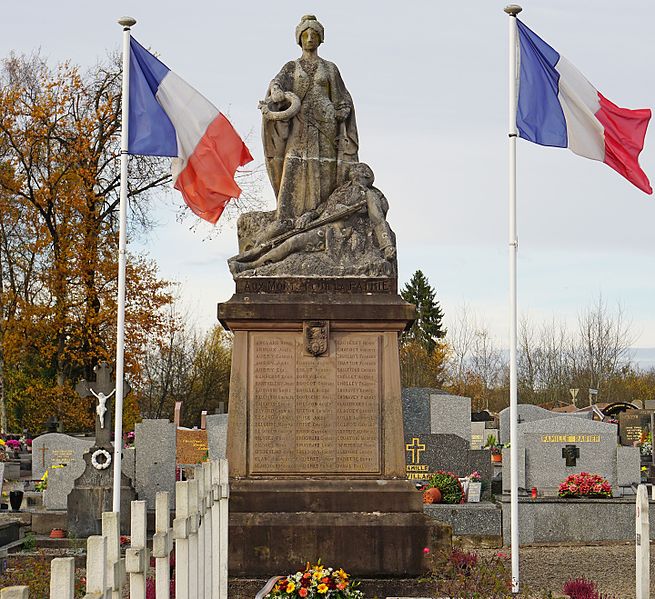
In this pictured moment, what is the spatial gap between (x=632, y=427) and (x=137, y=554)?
28039mm

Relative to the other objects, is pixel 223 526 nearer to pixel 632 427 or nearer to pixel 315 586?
pixel 315 586

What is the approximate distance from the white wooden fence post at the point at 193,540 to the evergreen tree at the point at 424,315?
61.2 m

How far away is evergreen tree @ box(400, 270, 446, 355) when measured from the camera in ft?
231

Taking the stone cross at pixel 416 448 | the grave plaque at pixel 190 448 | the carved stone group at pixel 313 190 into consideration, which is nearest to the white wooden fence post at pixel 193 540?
the carved stone group at pixel 313 190

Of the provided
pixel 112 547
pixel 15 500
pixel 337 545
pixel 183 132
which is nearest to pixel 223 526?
pixel 337 545

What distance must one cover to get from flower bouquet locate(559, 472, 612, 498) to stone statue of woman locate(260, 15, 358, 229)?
255 inches

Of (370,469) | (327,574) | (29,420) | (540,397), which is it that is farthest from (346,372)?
(540,397)

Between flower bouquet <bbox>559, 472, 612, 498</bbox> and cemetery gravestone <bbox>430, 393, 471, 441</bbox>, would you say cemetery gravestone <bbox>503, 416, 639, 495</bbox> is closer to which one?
flower bouquet <bbox>559, 472, 612, 498</bbox>

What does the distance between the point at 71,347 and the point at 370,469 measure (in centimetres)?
2262

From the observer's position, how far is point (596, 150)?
11.9 meters

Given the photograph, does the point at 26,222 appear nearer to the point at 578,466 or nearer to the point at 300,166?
the point at 578,466

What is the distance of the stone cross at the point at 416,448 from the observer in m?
17.8

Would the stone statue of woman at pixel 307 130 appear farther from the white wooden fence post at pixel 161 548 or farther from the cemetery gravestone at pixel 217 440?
the cemetery gravestone at pixel 217 440

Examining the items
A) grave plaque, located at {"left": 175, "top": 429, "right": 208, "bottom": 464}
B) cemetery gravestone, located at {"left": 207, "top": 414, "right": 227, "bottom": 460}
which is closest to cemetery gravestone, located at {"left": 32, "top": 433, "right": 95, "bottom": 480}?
cemetery gravestone, located at {"left": 207, "top": 414, "right": 227, "bottom": 460}
